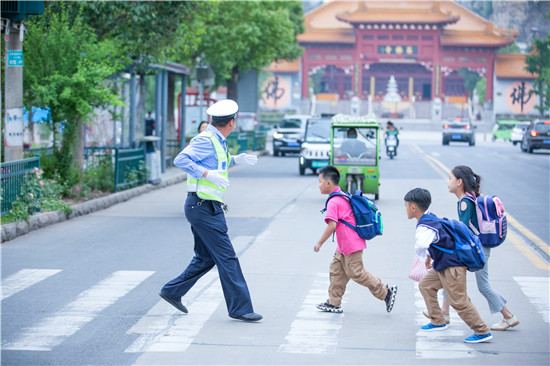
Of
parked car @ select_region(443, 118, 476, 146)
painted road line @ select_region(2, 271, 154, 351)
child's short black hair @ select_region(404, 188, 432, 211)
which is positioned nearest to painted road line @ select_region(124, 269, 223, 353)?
painted road line @ select_region(2, 271, 154, 351)

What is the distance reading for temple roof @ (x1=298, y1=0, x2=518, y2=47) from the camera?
75.5 metres

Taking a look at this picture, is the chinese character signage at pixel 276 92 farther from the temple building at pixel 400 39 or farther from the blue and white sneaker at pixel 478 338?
the blue and white sneaker at pixel 478 338

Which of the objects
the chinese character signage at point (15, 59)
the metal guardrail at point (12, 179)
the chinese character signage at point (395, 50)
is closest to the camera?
the metal guardrail at point (12, 179)

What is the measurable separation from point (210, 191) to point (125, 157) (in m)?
11.9

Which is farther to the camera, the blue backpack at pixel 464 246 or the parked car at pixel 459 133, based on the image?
the parked car at pixel 459 133

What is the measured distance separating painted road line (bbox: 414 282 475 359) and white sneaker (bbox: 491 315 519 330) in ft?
0.94

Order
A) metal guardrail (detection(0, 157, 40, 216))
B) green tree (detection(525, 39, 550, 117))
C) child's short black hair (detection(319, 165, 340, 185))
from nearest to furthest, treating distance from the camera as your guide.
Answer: child's short black hair (detection(319, 165, 340, 185)), metal guardrail (detection(0, 157, 40, 216)), green tree (detection(525, 39, 550, 117))

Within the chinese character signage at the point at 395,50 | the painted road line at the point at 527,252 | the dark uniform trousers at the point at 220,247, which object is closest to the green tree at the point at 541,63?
the chinese character signage at the point at 395,50

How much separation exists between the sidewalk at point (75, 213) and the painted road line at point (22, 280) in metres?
2.39

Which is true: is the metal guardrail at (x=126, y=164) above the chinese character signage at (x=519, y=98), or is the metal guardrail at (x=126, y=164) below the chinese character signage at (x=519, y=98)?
below

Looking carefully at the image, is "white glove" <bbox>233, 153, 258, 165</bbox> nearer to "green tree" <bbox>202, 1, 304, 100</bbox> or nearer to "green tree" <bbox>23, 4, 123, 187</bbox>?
"green tree" <bbox>23, 4, 123, 187</bbox>

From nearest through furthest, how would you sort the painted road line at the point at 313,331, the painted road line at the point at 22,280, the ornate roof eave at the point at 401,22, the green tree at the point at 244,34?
the painted road line at the point at 313,331 < the painted road line at the point at 22,280 < the green tree at the point at 244,34 < the ornate roof eave at the point at 401,22

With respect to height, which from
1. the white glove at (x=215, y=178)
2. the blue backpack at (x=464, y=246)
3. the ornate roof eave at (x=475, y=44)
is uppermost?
the ornate roof eave at (x=475, y=44)

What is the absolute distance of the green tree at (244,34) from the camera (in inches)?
1398
